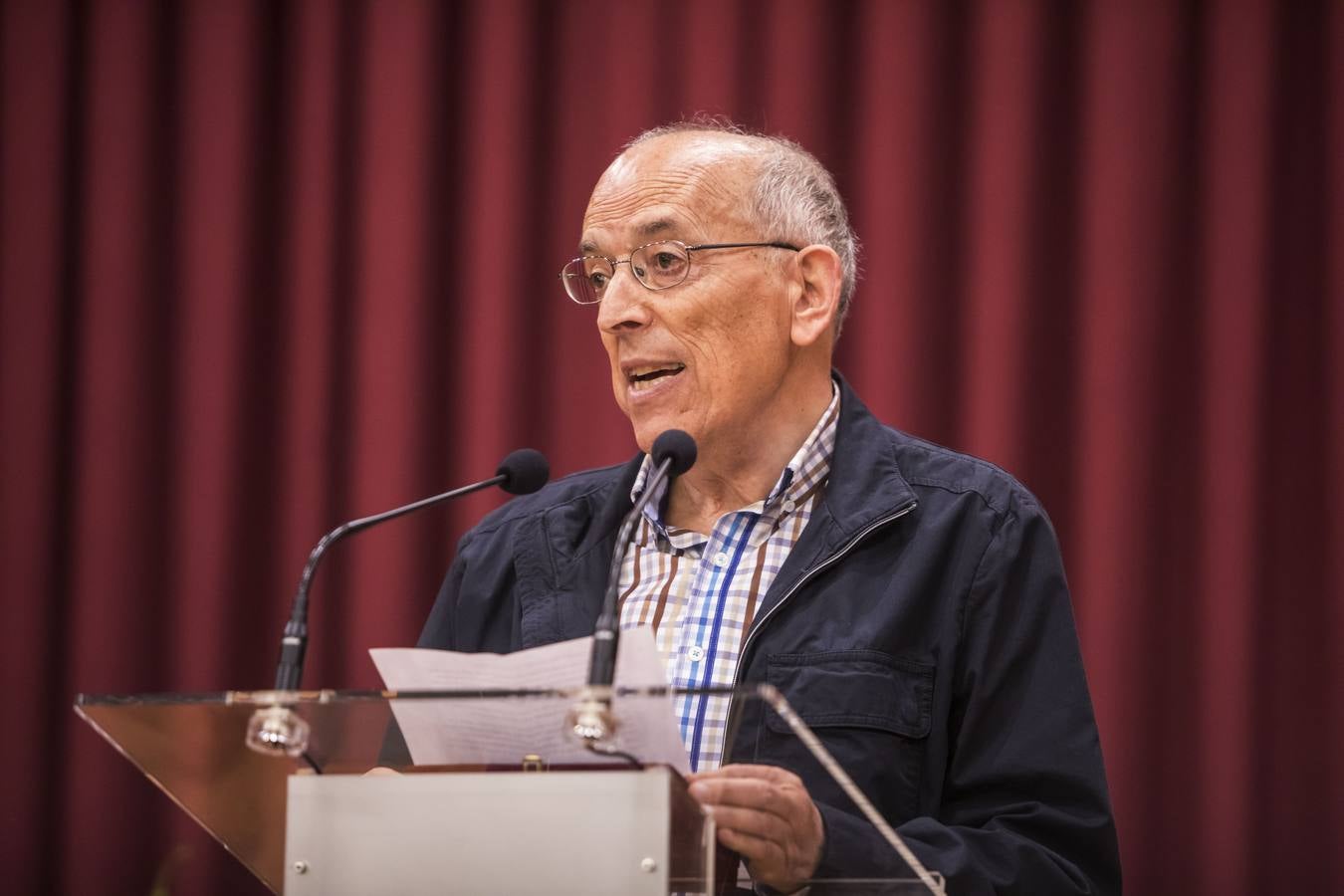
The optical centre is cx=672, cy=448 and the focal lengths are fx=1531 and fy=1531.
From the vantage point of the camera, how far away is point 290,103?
9.57 feet

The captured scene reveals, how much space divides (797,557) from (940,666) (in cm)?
22

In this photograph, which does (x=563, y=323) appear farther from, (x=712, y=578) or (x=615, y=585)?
(x=615, y=585)

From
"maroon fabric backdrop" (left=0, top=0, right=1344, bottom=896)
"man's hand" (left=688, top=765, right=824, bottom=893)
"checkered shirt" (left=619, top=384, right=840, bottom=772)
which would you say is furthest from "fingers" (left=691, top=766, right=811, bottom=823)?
"maroon fabric backdrop" (left=0, top=0, right=1344, bottom=896)

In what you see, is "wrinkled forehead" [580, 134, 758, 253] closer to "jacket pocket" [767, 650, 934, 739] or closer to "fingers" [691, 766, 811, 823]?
"jacket pocket" [767, 650, 934, 739]

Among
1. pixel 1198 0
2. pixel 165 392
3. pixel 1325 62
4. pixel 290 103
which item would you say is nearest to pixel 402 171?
pixel 290 103

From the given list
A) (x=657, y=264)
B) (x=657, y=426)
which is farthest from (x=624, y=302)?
(x=657, y=426)

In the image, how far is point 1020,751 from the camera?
1723 millimetres

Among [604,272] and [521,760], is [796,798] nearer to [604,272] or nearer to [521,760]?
[521,760]

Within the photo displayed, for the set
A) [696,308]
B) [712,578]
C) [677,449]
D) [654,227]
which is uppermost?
[654,227]

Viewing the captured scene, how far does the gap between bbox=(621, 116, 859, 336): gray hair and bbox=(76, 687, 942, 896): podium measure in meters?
1.04

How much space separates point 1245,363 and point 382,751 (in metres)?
1.79

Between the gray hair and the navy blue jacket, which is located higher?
the gray hair

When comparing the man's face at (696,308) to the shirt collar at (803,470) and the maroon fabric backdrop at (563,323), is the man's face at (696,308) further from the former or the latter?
the maroon fabric backdrop at (563,323)

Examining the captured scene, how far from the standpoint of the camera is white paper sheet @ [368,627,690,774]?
1186mm
